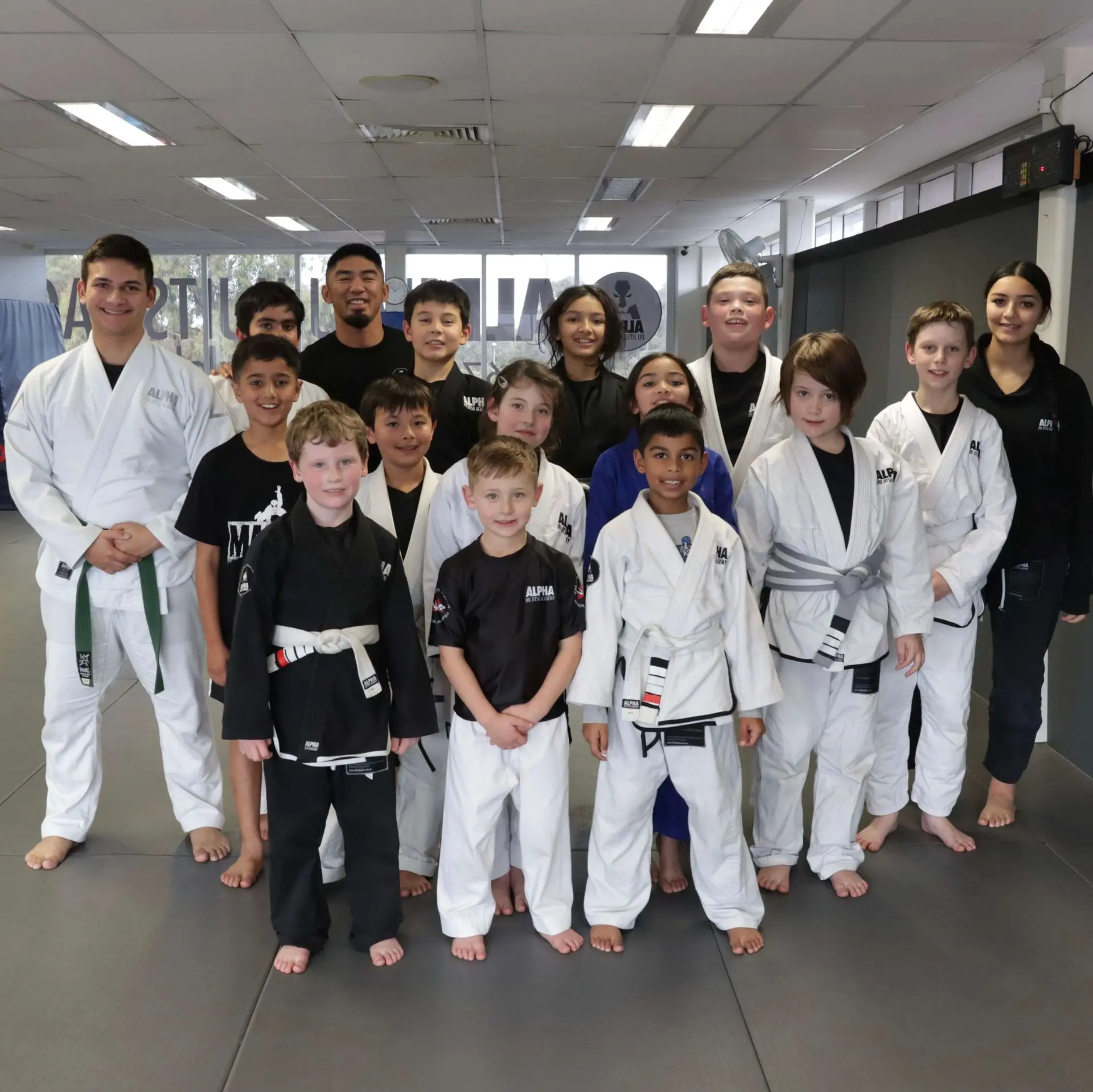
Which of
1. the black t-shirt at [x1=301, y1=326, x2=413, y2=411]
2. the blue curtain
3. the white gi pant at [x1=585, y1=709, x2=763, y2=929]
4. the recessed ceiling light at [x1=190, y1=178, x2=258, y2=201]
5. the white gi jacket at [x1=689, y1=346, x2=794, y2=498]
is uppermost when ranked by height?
the recessed ceiling light at [x1=190, y1=178, x2=258, y2=201]

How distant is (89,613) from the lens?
8.23 feet

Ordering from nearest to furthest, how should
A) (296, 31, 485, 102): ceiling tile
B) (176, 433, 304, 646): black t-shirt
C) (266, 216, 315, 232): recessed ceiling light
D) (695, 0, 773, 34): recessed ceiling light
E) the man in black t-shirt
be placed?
1. (176, 433, 304, 646): black t-shirt
2. the man in black t-shirt
3. (695, 0, 773, 34): recessed ceiling light
4. (296, 31, 485, 102): ceiling tile
5. (266, 216, 315, 232): recessed ceiling light

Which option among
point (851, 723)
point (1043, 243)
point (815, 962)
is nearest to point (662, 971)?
point (815, 962)

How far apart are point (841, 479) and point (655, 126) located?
13.4 ft

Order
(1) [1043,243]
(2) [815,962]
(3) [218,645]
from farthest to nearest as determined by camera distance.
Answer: (1) [1043,243]
(3) [218,645]
(2) [815,962]

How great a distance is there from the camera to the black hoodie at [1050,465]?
275 centimetres

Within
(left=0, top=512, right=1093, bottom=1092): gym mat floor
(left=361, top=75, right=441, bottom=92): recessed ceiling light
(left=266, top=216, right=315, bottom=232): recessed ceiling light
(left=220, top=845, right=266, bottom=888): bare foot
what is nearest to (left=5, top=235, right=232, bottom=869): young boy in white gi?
(left=220, top=845, right=266, bottom=888): bare foot

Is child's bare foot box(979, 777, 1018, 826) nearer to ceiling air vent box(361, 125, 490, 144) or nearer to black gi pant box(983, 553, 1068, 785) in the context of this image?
black gi pant box(983, 553, 1068, 785)

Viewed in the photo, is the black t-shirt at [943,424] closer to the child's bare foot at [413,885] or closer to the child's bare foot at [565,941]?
the child's bare foot at [565,941]

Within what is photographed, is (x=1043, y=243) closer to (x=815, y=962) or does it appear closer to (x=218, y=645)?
(x=815, y=962)

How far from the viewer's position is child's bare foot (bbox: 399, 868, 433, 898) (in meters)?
2.44

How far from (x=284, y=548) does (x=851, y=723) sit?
4.58ft

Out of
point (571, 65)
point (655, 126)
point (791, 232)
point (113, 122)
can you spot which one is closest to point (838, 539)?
point (571, 65)

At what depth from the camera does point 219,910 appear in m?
2.37
